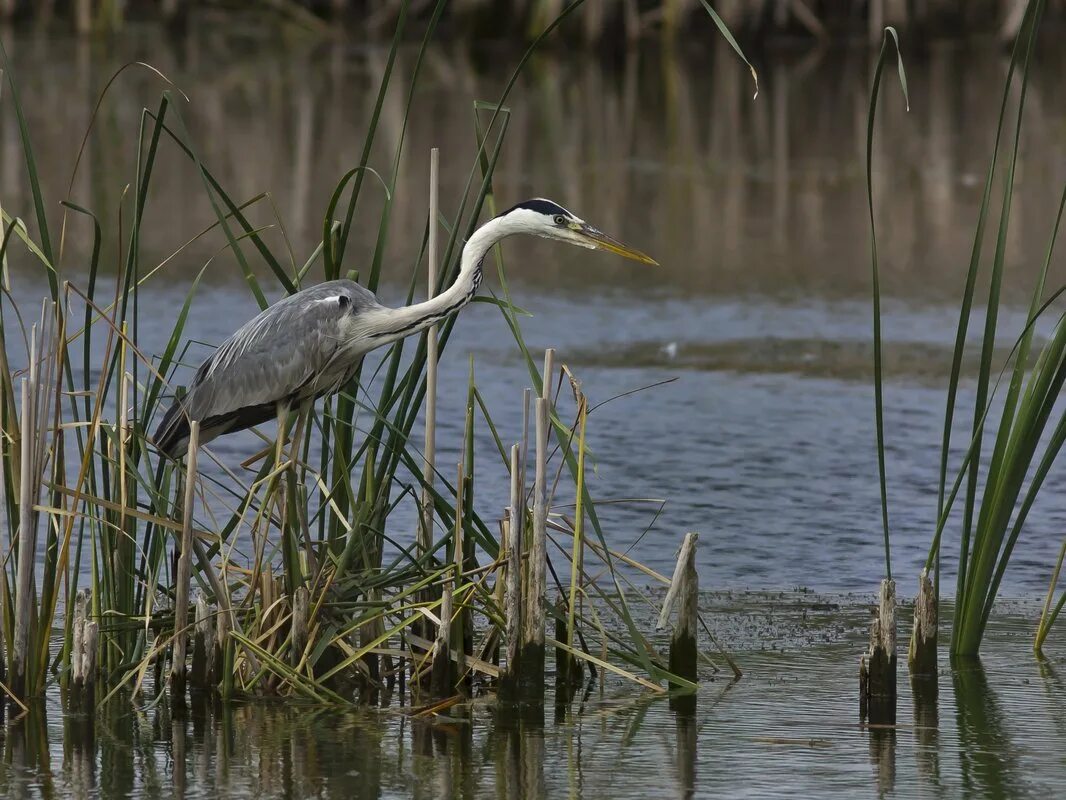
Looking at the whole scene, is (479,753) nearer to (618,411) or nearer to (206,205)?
(618,411)

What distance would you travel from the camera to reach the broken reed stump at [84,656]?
446 centimetres

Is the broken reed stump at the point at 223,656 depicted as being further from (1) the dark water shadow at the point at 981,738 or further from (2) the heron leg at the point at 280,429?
(1) the dark water shadow at the point at 981,738

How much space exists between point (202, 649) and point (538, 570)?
0.96 meters

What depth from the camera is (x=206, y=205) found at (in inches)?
538

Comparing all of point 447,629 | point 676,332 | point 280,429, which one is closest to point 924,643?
point 447,629

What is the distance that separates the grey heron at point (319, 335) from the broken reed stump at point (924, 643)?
134 centimetres

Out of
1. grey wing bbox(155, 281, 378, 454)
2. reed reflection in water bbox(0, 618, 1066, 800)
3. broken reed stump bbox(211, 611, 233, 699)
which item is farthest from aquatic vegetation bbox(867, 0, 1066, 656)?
broken reed stump bbox(211, 611, 233, 699)

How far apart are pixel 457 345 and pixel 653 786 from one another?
6.16 meters

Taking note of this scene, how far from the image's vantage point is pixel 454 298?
490cm

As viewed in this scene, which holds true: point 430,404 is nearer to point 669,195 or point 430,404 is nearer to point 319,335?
point 319,335

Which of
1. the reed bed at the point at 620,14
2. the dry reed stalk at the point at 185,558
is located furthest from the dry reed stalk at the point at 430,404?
the reed bed at the point at 620,14

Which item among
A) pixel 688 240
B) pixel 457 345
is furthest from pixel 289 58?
pixel 457 345

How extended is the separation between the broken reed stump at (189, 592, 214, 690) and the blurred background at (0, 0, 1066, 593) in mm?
1011

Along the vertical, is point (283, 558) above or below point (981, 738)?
above
